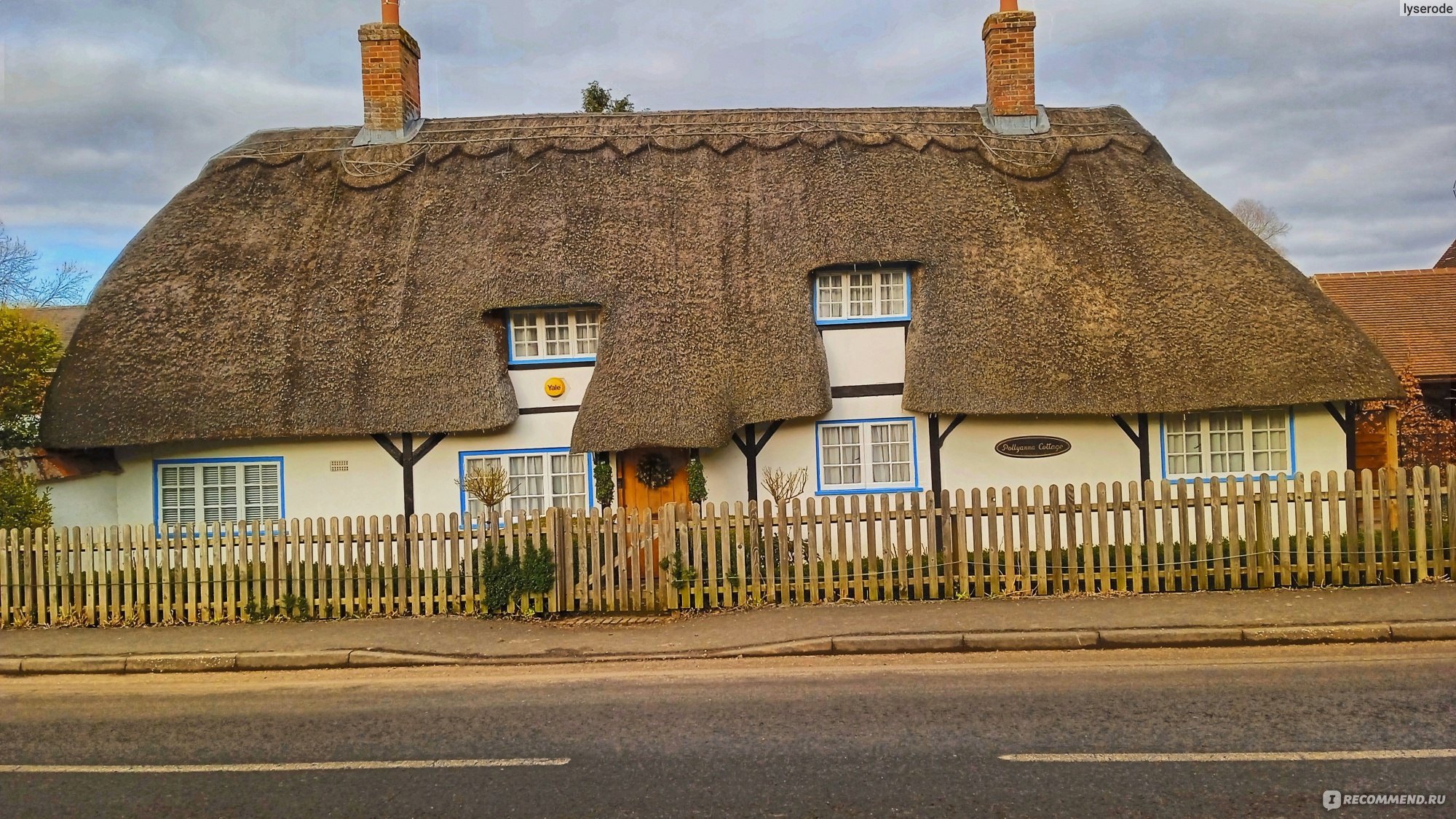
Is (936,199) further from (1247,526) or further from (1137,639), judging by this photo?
(1137,639)

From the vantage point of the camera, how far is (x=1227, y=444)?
43.1 ft

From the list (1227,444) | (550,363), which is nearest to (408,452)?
(550,363)

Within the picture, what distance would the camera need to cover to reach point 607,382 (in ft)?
40.6

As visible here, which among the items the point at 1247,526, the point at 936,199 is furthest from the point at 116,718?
the point at 936,199

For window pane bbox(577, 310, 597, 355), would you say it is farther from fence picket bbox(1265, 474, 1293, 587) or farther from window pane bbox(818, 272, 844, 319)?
fence picket bbox(1265, 474, 1293, 587)

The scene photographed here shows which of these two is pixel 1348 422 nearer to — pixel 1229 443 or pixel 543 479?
pixel 1229 443

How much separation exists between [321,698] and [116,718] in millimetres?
1476

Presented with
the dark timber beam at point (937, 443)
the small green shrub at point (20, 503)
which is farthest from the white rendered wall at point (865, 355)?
the small green shrub at point (20, 503)

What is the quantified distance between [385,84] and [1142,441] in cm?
1385

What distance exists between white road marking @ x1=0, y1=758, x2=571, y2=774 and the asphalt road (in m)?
0.03

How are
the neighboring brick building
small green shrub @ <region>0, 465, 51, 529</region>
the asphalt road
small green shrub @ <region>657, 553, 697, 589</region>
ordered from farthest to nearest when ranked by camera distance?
the neighboring brick building → small green shrub @ <region>0, 465, 51, 529</region> → small green shrub @ <region>657, 553, 697, 589</region> → the asphalt road

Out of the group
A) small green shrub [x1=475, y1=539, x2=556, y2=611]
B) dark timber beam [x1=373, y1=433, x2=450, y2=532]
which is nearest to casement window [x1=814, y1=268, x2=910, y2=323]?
small green shrub [x1=475, y1=539, x2=556, y2=611]

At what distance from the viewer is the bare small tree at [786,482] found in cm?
1198

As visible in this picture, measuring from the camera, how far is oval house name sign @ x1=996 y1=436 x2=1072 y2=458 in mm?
12875
